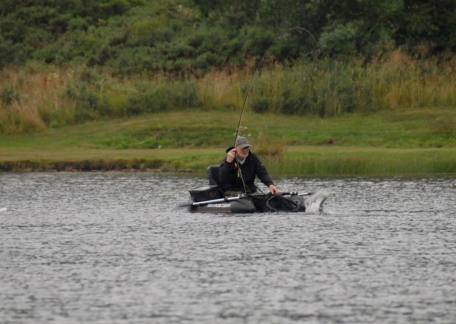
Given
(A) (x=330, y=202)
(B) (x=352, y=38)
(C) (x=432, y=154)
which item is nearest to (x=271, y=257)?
(A) (x=330, y=202)

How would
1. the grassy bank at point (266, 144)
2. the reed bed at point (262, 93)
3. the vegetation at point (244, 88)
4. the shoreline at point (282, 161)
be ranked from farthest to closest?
the reed bed at point (262, 93)
the vegetation at point (244, 88)
the grassy bank at point (266, 144)
the shoreline at point (282, 161)

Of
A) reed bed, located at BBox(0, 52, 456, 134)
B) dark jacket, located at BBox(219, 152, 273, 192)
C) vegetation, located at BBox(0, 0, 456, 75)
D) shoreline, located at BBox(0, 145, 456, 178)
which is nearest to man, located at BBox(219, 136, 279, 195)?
dark jacket, located at BBox(219, 152, 273, 192)

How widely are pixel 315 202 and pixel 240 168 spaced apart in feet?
5.73

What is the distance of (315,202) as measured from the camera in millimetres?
28203

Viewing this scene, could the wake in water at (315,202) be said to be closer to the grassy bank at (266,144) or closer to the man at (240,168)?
the man at (240,168)

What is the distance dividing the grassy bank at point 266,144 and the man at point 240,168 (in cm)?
866

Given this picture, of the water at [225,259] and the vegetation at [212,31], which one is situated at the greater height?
the vegetation at [212,31]

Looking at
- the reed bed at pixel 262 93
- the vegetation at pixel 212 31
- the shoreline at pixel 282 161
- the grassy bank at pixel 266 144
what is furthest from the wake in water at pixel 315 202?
the vegetation at pixel 212 31

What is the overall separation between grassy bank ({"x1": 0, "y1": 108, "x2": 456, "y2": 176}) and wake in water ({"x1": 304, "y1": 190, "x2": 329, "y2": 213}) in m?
8.80

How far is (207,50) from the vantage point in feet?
170

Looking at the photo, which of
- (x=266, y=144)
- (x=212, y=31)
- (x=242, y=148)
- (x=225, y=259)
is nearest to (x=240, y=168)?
(x=242, y=148)

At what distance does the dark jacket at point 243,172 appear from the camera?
28.5 m

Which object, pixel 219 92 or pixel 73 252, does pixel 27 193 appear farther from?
pixel 219 92

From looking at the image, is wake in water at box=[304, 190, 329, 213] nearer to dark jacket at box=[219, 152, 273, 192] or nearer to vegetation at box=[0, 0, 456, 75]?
dark jacket at box=[219, 152, 273, 192]
